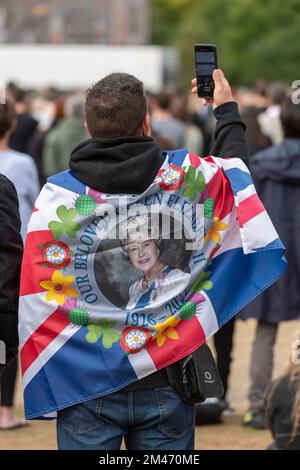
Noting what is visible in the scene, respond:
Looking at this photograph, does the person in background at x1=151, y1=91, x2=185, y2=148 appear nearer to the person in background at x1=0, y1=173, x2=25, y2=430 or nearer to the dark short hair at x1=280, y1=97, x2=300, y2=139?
the dark short hair at x1=280, y1=97, x2=300, y2=139

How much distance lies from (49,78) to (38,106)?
15.0 meters

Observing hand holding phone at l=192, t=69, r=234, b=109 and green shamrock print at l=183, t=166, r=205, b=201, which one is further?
hand holding phone at l=192, t=69, r=234, b=109

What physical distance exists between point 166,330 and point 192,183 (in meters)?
0.50

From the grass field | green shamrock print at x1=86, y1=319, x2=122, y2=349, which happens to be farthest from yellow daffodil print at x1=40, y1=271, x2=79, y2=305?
the grass field

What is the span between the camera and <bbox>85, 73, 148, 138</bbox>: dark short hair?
3873 mm

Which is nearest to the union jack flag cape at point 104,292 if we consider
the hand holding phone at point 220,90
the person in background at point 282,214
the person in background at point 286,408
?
the hand holding phone at point 220,90

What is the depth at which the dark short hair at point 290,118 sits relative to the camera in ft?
22.4

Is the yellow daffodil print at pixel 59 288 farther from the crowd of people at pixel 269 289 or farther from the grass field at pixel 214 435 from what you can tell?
the grass field at pixel 214 435

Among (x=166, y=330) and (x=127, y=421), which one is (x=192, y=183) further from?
(x=127, y=421)

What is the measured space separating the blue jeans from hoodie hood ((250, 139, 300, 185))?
3374 millimetres

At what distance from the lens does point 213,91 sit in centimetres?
425

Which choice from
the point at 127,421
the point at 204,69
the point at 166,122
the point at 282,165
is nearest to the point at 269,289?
the point at 282,165

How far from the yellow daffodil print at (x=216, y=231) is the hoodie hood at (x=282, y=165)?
122 inches

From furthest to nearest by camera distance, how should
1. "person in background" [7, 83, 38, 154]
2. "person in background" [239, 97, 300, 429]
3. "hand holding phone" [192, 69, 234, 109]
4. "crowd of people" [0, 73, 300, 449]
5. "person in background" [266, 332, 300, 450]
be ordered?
"person in background" [7, 83, 38, 154] → "person in background" [239, 97, 300, 429] → "crowd of people" [0, 73, 300, 449] → "person in background" [266, 332, 300, 450] → "hand holding phone" [192, 69, 234, 109]
